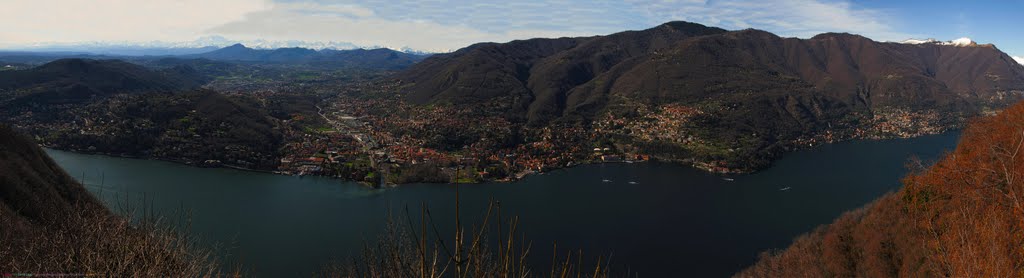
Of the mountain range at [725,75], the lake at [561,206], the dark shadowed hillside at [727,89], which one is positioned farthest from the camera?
the mountain range at [725,75]

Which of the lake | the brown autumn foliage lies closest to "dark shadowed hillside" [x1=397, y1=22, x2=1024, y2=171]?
the lake

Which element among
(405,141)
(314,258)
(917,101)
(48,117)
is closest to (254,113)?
(405,141)

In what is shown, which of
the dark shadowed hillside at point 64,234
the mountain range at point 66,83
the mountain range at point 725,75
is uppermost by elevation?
the mountain range at point 725,75

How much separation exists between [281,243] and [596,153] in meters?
19.0

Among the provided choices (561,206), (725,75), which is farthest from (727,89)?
(561,206)

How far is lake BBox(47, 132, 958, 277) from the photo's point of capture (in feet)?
46.8

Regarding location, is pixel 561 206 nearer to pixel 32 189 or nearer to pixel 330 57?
pixel 32 189

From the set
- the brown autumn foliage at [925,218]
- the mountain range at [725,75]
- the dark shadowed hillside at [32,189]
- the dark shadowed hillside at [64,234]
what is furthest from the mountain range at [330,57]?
the brown autumn foliage at [925,218]

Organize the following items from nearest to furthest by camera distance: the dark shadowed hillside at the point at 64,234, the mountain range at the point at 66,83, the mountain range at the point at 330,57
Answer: the dark shadowed hillside at the point at 64,234
the mountain range at the point at 66,83
the mountain range at the point at 330,57

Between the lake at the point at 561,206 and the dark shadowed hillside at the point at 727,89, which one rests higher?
the dark shadowed hillside at the point at 727,89

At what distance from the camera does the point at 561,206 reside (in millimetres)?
18969

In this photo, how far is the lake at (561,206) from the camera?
14.3m

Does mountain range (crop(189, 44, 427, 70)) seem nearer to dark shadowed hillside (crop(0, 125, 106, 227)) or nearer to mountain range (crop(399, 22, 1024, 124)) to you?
mountain range (crop(399, 22, 1024, 124))

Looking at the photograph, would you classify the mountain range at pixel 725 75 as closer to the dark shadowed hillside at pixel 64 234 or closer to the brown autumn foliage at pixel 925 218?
the brown autumn foliage at pixel 925 218
